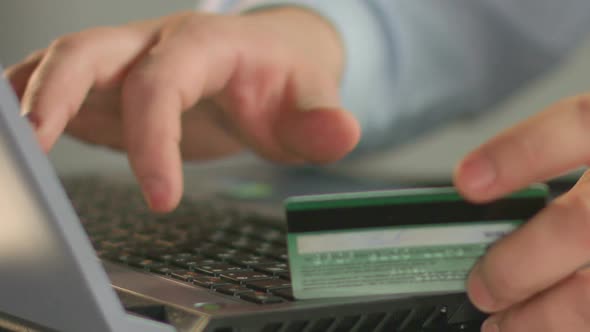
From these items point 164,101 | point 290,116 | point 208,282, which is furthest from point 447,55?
point 208,282

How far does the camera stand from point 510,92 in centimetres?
103

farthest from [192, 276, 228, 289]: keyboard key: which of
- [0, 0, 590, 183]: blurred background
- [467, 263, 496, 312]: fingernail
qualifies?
[0, 0, 590, 183]: blurred background

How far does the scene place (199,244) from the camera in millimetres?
449

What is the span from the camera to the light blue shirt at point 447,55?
89 cm

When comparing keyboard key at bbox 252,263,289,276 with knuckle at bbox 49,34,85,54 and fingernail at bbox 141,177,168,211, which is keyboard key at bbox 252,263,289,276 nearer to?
fingernail at bbox 141,177,168,211

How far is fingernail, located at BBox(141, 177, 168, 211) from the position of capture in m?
0.38

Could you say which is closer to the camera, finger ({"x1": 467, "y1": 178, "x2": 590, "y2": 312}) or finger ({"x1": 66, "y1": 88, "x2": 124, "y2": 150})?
finger ({"x1": 467, "y1": 178, "x2": 590, "y2": 312})

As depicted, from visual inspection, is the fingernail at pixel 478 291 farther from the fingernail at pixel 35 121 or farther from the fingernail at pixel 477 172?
the fingernail at pixel 35 121

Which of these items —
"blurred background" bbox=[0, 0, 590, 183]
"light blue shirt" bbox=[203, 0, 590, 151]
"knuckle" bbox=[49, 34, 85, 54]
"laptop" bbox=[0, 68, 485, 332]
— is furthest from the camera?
"blurred background" bbox=[0, 0, 590, 183]

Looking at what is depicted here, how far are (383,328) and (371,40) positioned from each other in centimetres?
56

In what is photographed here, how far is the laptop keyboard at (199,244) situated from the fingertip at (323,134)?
2.3 inches

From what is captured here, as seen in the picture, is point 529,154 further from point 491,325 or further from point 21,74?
point 21,74

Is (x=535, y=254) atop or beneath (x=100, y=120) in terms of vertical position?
beneath

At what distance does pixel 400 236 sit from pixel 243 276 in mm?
90
